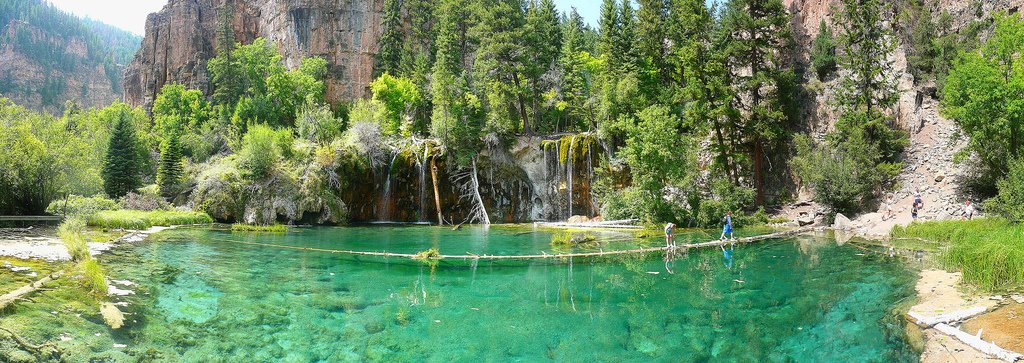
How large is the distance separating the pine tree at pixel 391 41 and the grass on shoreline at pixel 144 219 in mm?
23263

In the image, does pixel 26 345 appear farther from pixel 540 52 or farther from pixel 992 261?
pixel 540 52

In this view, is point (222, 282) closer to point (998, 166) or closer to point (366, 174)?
point (366, 174)

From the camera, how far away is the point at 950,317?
8.62 meters

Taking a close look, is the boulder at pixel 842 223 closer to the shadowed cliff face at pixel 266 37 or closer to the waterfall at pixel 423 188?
the waterfall at pixel 423 188

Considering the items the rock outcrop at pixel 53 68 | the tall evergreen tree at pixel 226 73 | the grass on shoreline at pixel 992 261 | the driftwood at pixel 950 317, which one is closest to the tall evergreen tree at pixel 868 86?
the grass on shoreline at pixel 992 261

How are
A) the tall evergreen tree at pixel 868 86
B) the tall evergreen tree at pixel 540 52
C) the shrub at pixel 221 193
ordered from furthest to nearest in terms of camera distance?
1. the tall evergreen tree at pixel 540 52
2. the shrub at pixel 221 193
3. the tall evergreen tree at pixel 868 86

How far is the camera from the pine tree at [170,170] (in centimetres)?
3594

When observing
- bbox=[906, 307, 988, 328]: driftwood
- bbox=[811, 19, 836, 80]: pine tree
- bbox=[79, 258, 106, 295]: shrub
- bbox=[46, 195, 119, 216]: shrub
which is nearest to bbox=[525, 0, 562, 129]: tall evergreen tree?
bbox=[811, 19, 836, 80]: pine tree

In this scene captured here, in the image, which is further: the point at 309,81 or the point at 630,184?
the point at 309,81

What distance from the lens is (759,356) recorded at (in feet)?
25.9

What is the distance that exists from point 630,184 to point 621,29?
1241 centimetres

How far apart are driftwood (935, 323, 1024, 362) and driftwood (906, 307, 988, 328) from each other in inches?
11.4

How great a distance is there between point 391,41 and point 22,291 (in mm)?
43848

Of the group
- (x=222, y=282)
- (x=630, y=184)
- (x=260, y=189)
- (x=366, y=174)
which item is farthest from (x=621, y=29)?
(x=222, y=282)
